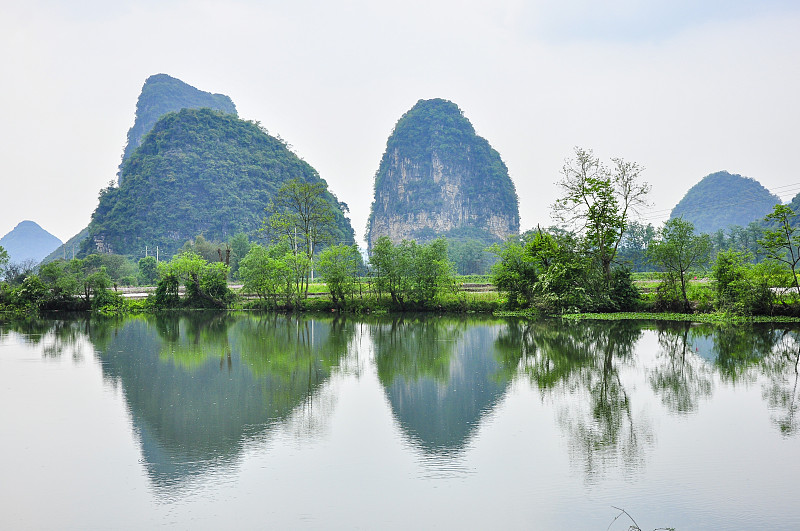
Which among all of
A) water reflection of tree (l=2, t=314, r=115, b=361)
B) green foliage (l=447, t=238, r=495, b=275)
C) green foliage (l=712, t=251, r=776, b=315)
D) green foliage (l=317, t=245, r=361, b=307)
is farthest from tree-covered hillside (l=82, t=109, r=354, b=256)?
green foliage (l=712, t=251, r=776, b=315)

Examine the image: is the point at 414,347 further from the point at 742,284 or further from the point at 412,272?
the point at 412,272

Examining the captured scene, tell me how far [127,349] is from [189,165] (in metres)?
95.9

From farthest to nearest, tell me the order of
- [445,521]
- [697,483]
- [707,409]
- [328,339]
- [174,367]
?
[328,339] → [174,367] → [707,409] → [697,483] → [445,521]

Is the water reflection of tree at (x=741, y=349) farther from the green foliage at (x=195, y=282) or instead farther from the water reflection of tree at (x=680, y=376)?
the green foliage at (x=195, y=282)

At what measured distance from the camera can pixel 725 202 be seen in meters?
132

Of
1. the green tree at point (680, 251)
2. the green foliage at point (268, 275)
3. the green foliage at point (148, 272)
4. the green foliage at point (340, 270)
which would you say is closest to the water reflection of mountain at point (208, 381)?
the green foliage at point (340, 270)

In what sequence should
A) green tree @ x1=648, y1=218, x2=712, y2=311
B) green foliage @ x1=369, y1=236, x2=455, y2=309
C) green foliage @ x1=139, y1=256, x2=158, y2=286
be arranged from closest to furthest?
green tree @ x1=648, y1=218, x2=712, y2=311, green foliage @ x1=369, y1=236, x2=455, y2=309, green foliage @ x1=139, y1=256, x2=158, y2=286

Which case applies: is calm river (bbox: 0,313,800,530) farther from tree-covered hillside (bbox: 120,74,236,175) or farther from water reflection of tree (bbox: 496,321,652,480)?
tree-covered hillside (bbox: 120,74,236,175)

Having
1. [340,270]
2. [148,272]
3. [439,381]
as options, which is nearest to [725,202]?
[148,272]

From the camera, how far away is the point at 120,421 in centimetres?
895

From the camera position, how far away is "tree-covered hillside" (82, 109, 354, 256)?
9631cm

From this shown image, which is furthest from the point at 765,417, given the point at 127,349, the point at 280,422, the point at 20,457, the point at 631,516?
the point at 127,349

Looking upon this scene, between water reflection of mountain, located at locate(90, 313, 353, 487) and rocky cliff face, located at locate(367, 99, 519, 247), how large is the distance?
120 meters

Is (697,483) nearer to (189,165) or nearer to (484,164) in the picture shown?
(189,165)
